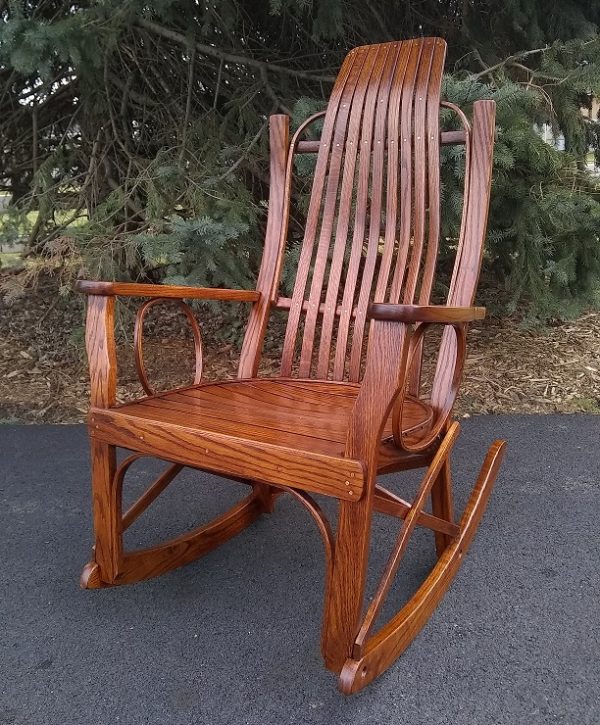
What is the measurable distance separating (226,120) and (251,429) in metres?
2.16

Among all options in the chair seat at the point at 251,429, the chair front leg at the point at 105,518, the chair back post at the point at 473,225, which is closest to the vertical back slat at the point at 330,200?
the chair seat at the point at 251,429

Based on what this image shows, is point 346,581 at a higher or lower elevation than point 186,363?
higher

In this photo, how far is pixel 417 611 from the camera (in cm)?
119

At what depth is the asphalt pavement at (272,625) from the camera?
3.60 feet

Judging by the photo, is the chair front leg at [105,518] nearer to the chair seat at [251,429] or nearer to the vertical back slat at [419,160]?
the chair seat at [251,429]

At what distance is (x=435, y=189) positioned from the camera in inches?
62.5

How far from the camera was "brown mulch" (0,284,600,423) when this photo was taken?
8.71 ft

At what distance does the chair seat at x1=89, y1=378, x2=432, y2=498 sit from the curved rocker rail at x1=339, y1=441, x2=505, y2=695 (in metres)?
0.28

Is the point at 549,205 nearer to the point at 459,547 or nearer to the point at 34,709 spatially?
the point at 459,547

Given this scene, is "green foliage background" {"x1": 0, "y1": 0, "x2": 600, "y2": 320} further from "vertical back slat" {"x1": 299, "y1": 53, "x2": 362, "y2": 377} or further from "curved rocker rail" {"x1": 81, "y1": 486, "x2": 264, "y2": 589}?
"curved rocker rail" {"x1": 81, "y1": 486, "x2": 264, "y2": 589}

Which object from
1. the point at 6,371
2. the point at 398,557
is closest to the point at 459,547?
the point at 398,557

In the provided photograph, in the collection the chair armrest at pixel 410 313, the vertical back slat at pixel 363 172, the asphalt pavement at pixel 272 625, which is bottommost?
the asphalt pavement at pixel 272 625

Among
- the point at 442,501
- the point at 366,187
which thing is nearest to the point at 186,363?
the point at 366,187

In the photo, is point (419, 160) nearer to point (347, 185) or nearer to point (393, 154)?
point (393, 154)
